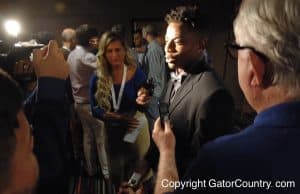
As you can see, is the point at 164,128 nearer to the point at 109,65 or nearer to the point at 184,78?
the point at 184,78

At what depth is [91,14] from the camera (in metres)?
1.31

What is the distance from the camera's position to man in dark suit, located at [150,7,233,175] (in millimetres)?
1058

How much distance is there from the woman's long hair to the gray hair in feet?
2.78

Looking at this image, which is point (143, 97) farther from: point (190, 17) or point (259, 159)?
point (259, 159)

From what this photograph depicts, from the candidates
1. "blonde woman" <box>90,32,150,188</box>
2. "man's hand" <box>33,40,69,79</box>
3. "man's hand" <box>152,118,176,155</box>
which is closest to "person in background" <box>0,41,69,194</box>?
"man's hand" <box>33,40,69,79</box>

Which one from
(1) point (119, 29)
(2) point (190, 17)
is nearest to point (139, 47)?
(1) point (119, 29)

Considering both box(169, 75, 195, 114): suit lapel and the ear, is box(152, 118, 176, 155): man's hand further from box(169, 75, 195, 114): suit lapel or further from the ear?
the ear

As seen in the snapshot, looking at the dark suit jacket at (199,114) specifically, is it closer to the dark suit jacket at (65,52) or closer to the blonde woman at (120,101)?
the blonde woman at (120,101)

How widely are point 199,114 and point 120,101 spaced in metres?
0.38

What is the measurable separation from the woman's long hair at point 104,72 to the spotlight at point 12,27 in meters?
0.33

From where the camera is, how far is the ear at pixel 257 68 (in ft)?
1.75

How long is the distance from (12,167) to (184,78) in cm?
60

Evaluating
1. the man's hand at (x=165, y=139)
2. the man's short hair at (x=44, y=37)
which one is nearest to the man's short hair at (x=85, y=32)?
the man's short hair at (x=44, y=37)

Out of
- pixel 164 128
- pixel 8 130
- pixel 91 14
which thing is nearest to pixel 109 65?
pixel 91 14
